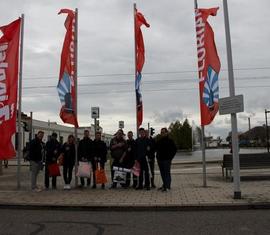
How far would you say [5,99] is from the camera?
15.6 metres

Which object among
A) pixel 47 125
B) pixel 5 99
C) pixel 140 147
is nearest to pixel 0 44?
pixel 5 99

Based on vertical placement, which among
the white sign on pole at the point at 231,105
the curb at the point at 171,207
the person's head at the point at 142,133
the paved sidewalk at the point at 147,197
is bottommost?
the curb at the point at 171,207

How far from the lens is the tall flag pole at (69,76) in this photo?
51.9 ft

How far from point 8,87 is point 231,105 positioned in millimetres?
7271

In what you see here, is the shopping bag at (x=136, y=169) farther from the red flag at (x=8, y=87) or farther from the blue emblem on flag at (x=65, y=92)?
the red flag at (x=8, y=87)

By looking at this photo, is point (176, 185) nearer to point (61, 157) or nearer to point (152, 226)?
point (61, 157)

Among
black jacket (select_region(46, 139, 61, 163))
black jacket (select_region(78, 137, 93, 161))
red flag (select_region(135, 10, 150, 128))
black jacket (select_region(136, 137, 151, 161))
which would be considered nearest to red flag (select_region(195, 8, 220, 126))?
black jacket (select_region(136, 137, 151, 161))

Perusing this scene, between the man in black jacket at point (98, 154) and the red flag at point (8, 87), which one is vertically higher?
the red flag at point (8, 87)

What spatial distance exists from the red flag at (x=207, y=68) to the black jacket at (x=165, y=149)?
128cm

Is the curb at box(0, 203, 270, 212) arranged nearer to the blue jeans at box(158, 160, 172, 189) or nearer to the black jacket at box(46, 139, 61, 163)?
the blue jeans at box(158, 160, 172, 189)

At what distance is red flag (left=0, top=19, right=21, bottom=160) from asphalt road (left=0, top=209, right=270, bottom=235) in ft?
13.1

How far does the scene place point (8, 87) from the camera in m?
15.7

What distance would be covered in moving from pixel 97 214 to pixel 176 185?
5.74m

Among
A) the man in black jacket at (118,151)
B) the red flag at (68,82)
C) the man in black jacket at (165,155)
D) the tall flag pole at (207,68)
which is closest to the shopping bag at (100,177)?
the man in black jacket at (118,151)
